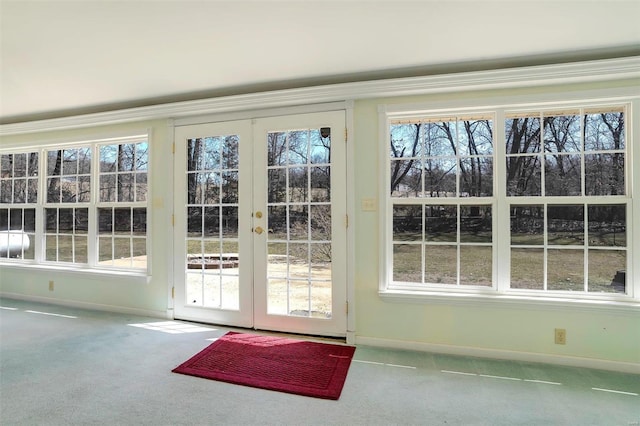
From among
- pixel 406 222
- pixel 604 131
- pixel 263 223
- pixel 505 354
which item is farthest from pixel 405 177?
pixel 505 354

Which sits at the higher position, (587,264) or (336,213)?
(336,213)

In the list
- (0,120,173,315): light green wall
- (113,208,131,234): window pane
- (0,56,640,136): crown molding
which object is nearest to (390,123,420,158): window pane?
(0,56,640,136): crown molding

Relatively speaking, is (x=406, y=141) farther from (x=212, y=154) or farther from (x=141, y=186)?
(x=141, y=186)

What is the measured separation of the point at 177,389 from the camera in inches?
77.7

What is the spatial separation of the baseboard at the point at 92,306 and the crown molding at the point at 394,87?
216 centimetres

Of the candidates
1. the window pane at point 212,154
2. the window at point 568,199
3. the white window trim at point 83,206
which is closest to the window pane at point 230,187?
the window pane at point 212,154

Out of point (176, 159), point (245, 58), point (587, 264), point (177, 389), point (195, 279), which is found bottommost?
point (177, 389)

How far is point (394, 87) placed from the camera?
2.52 m

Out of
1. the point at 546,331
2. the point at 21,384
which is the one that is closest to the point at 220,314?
the point at 21,384

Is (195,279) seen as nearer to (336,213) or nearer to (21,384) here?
(21,384)

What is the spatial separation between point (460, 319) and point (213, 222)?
8.32ft

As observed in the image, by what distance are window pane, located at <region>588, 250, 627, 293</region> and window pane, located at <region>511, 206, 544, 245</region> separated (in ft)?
1.29

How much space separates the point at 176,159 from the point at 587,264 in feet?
12.9

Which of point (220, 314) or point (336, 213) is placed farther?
point (220, 314)
